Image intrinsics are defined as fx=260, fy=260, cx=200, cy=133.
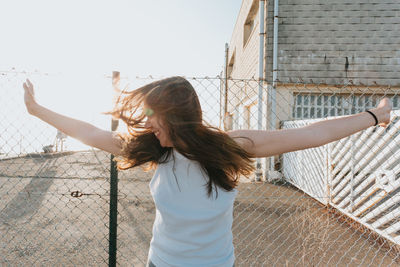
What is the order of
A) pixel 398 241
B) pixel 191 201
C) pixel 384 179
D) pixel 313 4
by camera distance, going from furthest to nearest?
pixel 313 4 < pixel 384 179 < pixel 398 241 < pixel 191 201

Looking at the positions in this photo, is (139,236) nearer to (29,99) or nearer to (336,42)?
(29,99)

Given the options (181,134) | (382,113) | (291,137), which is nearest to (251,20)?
(382,113)

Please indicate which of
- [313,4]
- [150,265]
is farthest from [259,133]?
[313,4]

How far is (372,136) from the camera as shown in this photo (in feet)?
13.4

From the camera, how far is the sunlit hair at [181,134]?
104cm

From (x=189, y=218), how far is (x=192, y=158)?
0.24m

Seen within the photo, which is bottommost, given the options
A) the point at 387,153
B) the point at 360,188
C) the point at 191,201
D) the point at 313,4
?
the point at 360,188

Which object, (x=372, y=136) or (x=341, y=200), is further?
(x=341, y=200)

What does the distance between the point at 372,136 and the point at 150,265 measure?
418 cm

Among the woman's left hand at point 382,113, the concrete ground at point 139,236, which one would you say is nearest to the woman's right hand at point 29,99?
the concrete ground at point 139,236


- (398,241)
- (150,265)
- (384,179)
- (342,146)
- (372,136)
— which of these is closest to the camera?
(150,265)

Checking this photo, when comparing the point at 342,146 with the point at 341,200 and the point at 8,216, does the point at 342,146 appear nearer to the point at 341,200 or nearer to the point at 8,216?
the point at 341,200

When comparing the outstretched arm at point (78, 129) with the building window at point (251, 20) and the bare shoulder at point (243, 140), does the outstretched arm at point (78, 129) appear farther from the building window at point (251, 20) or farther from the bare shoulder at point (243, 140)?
the building window at point (251, 20)

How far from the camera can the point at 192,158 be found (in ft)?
3.64
